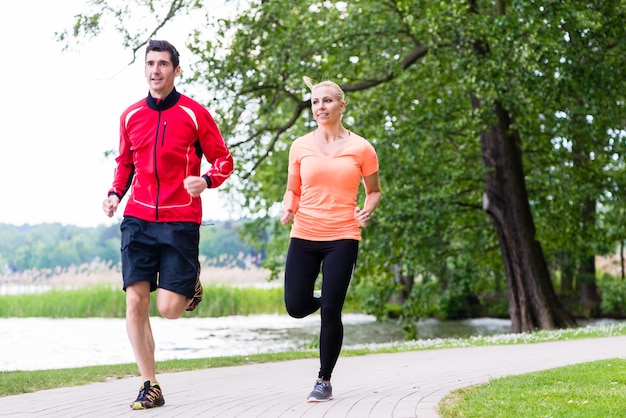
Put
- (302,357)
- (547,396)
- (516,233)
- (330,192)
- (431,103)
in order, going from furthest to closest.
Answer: (431,103) < (516,233) < (302,357) < (330,192) < (547,396)

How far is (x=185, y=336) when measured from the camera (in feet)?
87.4

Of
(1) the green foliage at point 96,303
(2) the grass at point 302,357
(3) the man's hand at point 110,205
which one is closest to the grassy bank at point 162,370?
(2) the grass at point 302,357

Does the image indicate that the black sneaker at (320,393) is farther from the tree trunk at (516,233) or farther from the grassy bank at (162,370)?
the tree trunk at (516,233)

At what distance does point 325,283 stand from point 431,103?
15.5 metres

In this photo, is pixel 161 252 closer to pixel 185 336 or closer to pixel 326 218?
pixel 326 218

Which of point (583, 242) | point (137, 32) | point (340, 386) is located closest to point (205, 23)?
point (137, 32)

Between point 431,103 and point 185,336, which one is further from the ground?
point 431,103

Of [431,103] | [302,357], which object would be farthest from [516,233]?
[302,357]

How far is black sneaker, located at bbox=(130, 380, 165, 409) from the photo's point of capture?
6.50m

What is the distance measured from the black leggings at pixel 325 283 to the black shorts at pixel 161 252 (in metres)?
0.76

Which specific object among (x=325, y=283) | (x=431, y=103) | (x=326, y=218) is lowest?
(x=325, y=283)

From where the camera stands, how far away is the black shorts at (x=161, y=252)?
6.47 m

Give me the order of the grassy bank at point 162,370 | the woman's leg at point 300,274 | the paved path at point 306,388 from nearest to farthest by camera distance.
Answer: the paved path at point 306,388 → the woman's leg at point 300,274 → the grassy bank at point 162,370

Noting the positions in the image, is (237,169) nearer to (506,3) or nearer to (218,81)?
(218,81)
